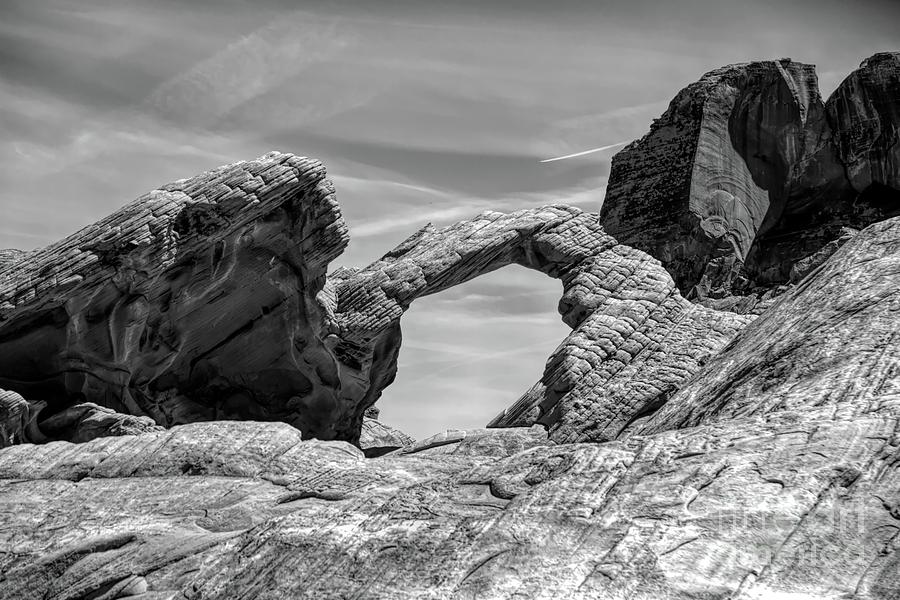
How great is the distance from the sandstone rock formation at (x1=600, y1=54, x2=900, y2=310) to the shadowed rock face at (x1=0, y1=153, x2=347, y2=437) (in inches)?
992

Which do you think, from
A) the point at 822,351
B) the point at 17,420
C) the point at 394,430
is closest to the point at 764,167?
the point at 394,430

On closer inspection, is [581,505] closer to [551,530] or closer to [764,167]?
[551,530]

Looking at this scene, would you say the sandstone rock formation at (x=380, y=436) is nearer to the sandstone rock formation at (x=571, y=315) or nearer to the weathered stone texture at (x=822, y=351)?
the sandstone rock formation at (x=571, y=315)

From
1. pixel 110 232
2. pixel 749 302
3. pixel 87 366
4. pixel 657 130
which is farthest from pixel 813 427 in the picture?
pixel 657 130

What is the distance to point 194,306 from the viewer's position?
2558cm

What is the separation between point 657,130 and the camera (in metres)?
50.9

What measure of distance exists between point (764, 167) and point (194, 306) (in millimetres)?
34332

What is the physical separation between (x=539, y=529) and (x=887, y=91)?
144ft

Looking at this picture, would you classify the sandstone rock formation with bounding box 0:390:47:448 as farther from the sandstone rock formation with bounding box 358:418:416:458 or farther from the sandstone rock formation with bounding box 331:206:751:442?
the sandstone rock formation with bounding box 358:418:416:458

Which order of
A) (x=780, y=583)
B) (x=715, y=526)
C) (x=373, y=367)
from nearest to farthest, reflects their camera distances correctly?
(x=780, y=583)
(x=715, y=526)
(x=373, y=367)

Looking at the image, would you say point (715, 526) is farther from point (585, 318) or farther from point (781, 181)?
point (781, 181)

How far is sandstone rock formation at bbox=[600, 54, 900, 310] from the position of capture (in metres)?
48.5

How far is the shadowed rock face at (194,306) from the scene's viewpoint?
22500 mm

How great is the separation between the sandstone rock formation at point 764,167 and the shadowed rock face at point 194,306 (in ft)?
82.7
